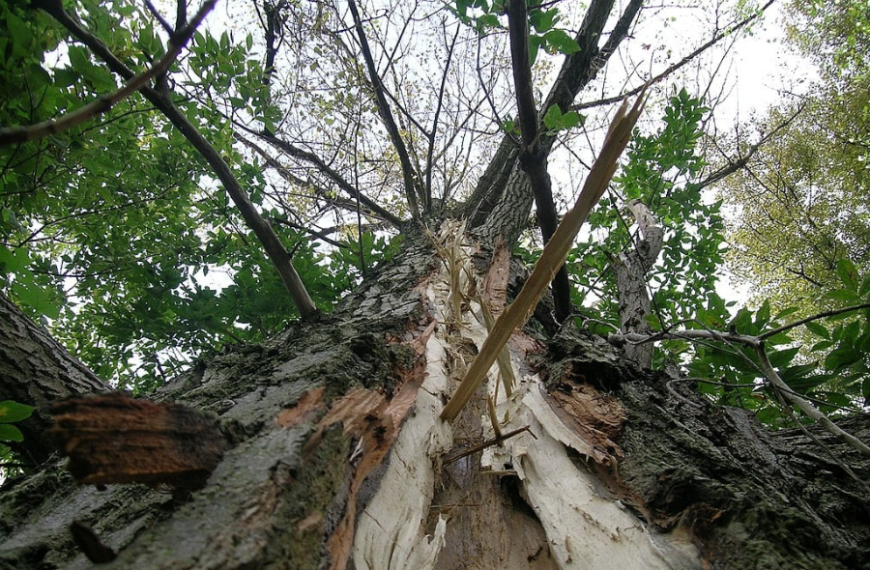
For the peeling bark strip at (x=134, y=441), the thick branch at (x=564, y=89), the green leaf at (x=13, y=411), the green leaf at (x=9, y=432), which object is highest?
the thick branch at (x=564, y=89)

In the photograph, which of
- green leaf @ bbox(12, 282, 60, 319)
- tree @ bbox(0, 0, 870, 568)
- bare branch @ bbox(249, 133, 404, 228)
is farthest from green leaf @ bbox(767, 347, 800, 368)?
bare branch @ bbox(249, 133, 404, 228)

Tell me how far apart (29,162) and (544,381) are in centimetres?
221

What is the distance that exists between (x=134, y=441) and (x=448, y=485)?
2.71 feet

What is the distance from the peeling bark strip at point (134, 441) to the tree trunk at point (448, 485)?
48 millimetres

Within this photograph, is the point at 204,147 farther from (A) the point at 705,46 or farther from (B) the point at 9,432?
(A) the point at 705,46

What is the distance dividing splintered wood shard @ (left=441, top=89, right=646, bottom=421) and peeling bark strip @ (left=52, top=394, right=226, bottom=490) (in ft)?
1.86

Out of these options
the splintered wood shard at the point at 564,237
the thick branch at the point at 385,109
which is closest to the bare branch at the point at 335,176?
the thick branch at the point at 385,109

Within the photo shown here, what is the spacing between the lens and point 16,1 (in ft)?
5.36

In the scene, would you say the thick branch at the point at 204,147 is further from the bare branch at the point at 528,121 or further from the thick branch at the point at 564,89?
the thick branch at the point at 564,89

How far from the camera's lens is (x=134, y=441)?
0.62 meters

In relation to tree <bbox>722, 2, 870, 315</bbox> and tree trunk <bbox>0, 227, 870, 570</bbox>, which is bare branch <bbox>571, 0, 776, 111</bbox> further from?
tree <bbox>722, 2, 870, 315</bbox>

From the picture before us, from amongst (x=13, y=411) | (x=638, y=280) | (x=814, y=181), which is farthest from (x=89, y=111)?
(x=814, y=181)

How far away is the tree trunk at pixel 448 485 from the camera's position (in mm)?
711

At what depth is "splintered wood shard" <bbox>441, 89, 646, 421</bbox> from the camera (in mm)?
756
